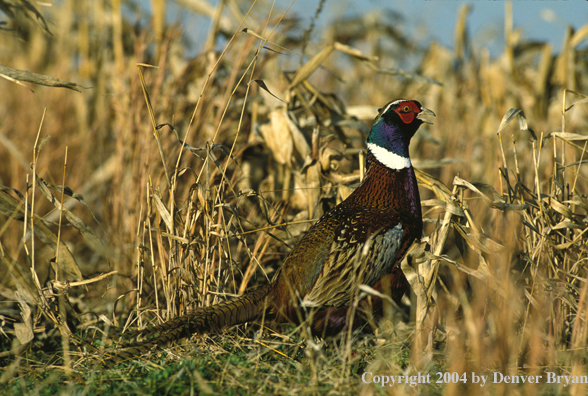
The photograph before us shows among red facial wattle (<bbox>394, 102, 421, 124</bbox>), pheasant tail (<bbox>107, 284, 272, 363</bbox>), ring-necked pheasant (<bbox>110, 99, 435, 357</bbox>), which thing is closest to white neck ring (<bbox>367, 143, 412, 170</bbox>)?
ring-necked pheasant (<bbox>110, 99, 435, 357</bbox>)

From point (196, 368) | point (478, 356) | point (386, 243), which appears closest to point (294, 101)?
point (386, 243)

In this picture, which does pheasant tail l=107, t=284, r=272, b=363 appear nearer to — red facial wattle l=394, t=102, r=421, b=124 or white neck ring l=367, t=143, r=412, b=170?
white neck ring l=367, t=143, r=412, b=170

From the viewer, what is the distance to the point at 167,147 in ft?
10.5

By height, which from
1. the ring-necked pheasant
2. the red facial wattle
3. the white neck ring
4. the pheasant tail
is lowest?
the pheasant tail

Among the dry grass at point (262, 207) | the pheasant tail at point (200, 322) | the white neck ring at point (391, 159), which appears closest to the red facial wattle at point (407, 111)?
the white neck ring at point (391, 159)

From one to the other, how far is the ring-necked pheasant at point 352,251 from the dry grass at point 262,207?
0.12 meters

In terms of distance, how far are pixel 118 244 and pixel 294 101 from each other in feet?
5.10

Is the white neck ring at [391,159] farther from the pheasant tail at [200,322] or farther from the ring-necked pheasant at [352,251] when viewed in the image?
the pheasant tail at [200,322]

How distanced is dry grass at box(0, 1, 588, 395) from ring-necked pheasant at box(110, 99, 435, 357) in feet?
0.39

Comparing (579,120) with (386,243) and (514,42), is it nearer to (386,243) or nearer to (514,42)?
(514,42)

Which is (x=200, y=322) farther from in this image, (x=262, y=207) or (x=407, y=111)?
(x=407, y=111)

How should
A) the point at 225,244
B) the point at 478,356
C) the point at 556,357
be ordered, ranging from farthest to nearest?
1. the point at 225,244
2. the point at 556,357
3. the point at 478,356

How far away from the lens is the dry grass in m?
1.84

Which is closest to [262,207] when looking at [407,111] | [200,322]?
[200,322]
